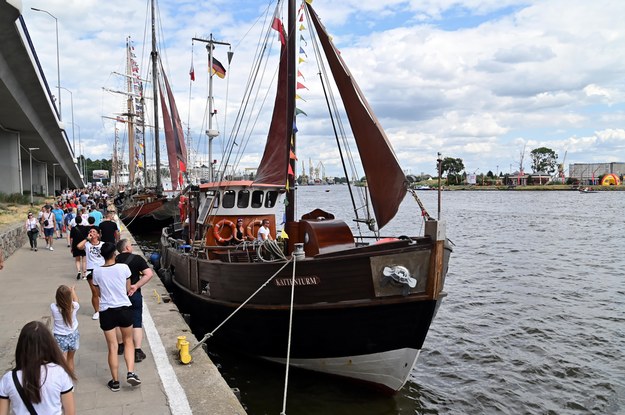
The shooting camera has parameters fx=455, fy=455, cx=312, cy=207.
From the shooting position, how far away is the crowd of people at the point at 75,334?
3.13 metres

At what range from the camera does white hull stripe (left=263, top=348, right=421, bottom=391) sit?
25.5 ft

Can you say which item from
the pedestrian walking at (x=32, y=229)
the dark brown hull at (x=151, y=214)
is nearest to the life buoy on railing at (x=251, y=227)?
the pedestrian walking at (x=32, y=229)

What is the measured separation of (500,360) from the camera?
10.7m

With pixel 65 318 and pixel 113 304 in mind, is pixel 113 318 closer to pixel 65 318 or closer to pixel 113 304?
pixel 113 304

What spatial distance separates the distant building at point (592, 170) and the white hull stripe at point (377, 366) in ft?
494

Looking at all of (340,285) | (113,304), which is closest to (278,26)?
(340,285)

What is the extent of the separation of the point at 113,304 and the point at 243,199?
669 centimetres

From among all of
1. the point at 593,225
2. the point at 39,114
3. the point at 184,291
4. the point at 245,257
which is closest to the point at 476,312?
the point at 245,257

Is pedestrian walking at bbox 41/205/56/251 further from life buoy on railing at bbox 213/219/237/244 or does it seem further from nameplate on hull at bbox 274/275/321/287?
nameplate on hull at bbox 274/275/321/287

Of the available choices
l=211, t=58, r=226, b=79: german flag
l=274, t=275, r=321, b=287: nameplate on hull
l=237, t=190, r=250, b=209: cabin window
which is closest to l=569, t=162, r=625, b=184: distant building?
l=211, t=58, r=226, b=79: german flag

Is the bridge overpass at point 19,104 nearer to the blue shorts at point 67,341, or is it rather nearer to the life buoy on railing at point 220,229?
the life buoy on railing at point 220,229

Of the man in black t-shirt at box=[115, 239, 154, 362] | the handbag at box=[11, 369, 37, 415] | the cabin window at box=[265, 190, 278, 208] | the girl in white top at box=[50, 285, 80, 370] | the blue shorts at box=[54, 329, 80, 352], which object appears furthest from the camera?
the cabin window at box=[265, 190, 278, 208]

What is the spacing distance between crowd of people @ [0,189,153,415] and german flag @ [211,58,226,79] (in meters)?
8.30

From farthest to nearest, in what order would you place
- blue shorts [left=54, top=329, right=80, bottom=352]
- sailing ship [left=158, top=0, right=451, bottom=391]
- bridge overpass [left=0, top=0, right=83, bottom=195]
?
bridge overpass [left=0, top=0, right=83, bottom=195]
sailing ship [left=158, top=0, right=451, bottom=391]
blue shorts [left=54, top=329, right=80, bottom=352]
